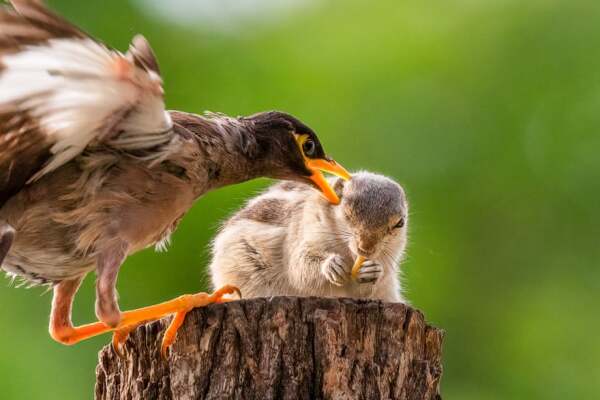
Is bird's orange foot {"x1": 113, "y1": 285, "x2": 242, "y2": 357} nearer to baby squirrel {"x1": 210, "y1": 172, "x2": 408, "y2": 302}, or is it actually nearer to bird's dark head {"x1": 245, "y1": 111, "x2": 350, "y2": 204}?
bird's dark head {"x1": 245, "y1": 111, "x2": 350, "y2": 204}

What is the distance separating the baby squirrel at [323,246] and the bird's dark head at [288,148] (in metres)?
0.47

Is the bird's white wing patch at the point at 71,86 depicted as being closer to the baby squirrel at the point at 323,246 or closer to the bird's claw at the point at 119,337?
the bird's claw at the point at 119,337

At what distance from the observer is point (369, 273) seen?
7.46m

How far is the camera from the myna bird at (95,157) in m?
→ 5.52

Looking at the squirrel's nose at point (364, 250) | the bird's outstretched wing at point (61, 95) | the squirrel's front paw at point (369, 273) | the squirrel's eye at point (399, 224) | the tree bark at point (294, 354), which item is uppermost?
the bird's outstretched wing at point (61, 95)

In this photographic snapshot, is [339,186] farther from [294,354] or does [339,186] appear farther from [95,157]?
[294,354]

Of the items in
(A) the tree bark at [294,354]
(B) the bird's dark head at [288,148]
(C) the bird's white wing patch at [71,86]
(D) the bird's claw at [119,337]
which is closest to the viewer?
(C) the bird's white wing patch at [71,86]

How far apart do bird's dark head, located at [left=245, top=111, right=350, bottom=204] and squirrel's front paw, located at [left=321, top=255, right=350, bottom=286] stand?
Result: 600mm

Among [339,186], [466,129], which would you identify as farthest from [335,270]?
[466,129]

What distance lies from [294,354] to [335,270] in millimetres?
1881

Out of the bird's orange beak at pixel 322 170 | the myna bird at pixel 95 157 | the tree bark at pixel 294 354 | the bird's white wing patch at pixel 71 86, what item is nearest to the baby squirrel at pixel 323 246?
the bird's orange beak at pixel 322 170

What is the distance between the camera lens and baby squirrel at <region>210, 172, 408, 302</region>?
25.0 ft

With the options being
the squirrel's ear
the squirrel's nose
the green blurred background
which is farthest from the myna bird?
the green blurred background

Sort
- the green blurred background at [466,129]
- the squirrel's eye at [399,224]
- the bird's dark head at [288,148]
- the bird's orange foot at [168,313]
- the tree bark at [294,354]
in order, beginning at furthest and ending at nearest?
the green blurred background at [466,129]
the squirrel's eye at [399,224]
the bird's dark head at [288,148]
the bird's orange foot at [168,313]
the tree bark at [294,354]
